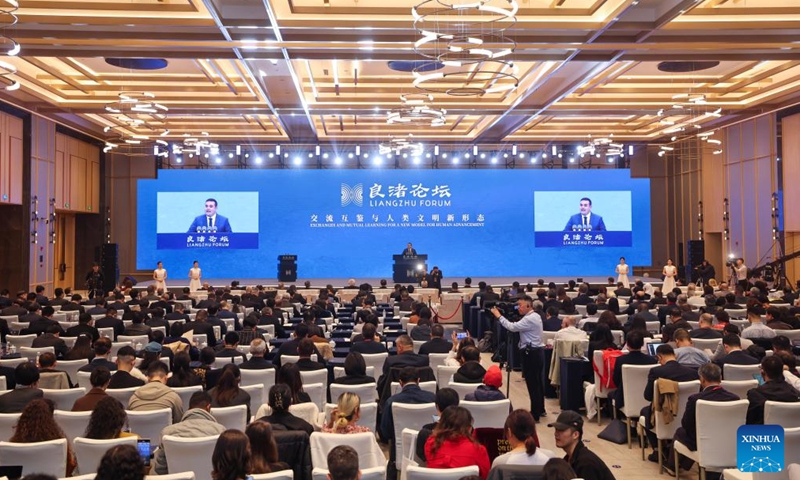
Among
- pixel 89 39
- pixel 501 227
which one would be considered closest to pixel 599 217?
pixel 501 227

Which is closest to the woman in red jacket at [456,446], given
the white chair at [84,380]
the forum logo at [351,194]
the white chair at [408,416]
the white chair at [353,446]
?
the white chair at [353,446]

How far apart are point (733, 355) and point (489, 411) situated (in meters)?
2.86

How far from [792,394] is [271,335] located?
→ 6525mm

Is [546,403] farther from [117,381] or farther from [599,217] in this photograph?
[599,217]

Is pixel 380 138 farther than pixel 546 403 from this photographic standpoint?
Yes

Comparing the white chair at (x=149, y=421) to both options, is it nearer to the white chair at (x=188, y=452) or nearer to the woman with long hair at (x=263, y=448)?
the white chair at (x=188, y=452)

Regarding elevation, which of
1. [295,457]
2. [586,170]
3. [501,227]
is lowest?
[295,457]

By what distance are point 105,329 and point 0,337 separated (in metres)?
2.12

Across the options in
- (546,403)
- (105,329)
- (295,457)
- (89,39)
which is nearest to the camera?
(295,457)

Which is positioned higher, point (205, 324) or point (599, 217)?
point (599, 217)

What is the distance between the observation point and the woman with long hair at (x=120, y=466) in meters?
3.09

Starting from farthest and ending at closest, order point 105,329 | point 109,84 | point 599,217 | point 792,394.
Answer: point 599,217
point 109,84
point 105,329
point 792,394

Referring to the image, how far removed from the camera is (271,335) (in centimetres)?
985

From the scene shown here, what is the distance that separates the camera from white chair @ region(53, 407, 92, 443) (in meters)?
5.02
